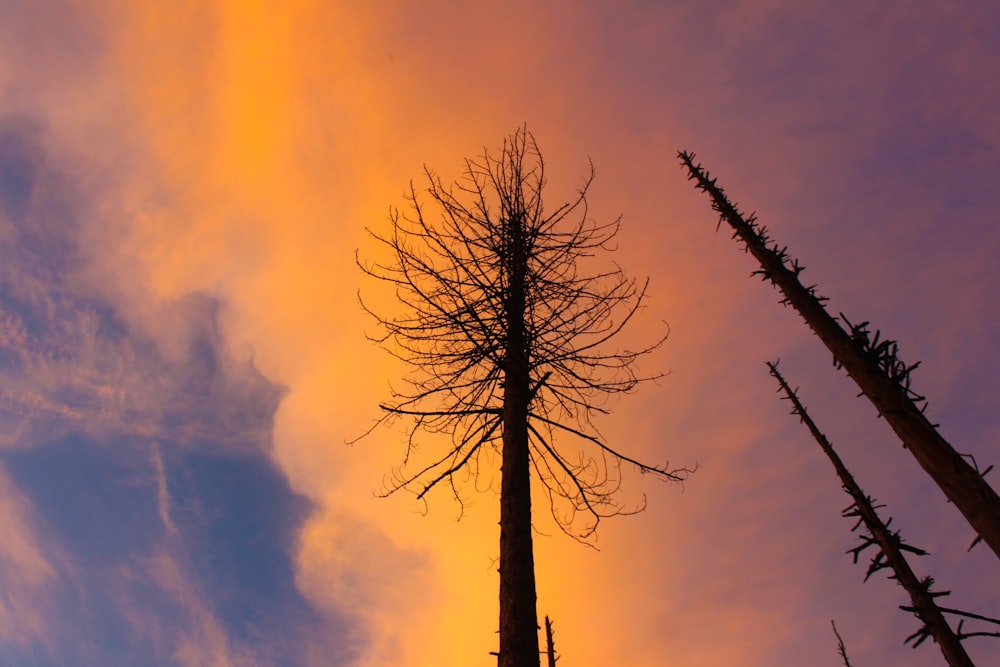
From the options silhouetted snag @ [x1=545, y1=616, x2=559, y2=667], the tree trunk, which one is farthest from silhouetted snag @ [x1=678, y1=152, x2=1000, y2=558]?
silhouetted snag @ [x1=545, y1=616, x2=559, y2=667]

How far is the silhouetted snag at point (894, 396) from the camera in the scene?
3.82 metres

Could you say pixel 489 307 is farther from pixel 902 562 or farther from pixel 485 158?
pixel 902 562

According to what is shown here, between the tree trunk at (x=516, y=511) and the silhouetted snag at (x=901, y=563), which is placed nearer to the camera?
the tree trunk at (x=516, y=511)

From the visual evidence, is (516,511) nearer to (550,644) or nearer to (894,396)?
(894,396)

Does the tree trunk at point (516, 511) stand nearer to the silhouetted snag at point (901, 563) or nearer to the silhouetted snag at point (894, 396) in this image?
the silhouetted snag at point (894, 396)

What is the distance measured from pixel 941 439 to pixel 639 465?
2754 mm

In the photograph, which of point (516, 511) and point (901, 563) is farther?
point (901, 563)

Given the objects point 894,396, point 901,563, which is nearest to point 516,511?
point 894,396

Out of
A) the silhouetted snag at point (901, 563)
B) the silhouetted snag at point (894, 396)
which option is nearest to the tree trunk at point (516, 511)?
the silhouetted snag at point (894, 396)

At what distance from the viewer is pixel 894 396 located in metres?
4.45

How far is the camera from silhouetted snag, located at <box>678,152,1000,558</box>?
12.5 ft

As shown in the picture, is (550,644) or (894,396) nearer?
(894,396)

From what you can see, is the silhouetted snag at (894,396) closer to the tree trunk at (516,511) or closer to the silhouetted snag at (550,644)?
the tree trunk at (516,511)

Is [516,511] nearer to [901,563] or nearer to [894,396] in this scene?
[894,396]
